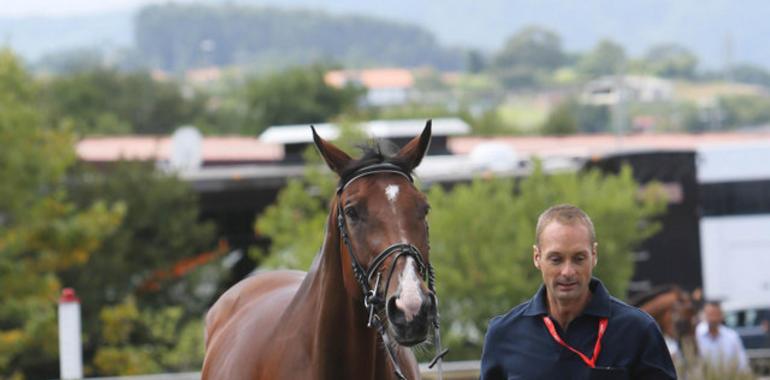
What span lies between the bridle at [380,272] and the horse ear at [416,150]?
0.10 metres

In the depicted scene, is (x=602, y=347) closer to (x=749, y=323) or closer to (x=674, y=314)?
(x=674, y=314)

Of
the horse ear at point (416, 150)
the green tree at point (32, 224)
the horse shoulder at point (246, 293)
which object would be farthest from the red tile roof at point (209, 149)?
the horse ear at point (416, 150)

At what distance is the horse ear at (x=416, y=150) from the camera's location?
20.5 ft

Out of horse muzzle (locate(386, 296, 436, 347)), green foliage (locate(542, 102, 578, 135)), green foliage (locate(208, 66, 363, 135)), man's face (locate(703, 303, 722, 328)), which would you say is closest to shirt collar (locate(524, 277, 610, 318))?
horse muzzle (locate(386, 296, 436, 347))

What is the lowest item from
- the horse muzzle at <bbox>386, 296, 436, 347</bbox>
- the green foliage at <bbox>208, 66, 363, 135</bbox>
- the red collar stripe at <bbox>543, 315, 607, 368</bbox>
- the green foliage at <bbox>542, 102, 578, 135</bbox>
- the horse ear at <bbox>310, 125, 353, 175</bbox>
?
the green foliage at <bbox>542, 102, 578, 135</bbox>

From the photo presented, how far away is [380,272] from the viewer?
5.77 metres

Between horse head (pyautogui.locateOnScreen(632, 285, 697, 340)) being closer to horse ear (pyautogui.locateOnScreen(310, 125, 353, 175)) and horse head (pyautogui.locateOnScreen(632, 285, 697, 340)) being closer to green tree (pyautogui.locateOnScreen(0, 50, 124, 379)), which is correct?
horse ear (pyautogui.locateOnScreen(310, 125, 353, 175))

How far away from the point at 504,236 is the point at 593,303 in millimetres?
21878

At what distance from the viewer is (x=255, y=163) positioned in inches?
1791

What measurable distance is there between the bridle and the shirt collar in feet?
3.69

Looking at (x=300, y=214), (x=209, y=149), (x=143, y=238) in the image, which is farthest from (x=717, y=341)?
(x=209, y=149)

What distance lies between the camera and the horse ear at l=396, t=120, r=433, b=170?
624 centimetres

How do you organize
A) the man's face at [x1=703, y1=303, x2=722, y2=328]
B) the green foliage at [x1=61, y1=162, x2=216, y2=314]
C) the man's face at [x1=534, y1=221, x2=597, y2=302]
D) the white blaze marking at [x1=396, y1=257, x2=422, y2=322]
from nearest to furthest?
1. the man's face at [x1=534, y1=221, x2=597, y2=302]
2. the white blaze marking at [x1=396, y1=257, x2=422, y2=322]
3. the man's face at [x1=703, y1=303, x2=722, y2=328]
4. the green foliage at [x1=61, y1=162, x2=216, y2=314]

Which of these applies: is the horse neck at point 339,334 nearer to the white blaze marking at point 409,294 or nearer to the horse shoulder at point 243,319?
the horse shoulder at point 243,319
